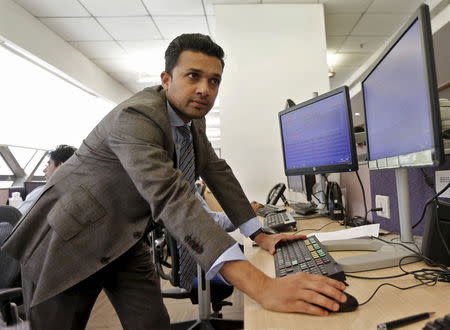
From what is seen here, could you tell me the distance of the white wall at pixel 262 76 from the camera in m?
2.79

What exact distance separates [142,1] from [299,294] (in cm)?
318

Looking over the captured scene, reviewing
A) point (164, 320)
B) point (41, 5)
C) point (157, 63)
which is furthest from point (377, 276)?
point (157, 63)

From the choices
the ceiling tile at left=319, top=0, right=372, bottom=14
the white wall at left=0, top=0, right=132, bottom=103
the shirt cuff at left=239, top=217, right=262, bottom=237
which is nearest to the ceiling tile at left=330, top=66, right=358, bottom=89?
the ceiling tile at left=319, top=0, right=372, bottom=14

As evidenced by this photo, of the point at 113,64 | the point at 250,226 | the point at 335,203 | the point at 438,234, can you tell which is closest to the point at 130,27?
the point at 113,64

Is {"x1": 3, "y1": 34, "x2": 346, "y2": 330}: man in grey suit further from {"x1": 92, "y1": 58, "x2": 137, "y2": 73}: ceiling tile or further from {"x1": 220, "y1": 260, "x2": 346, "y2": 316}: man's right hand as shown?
{"x1": 92, "y1": 58, "x2": 137, "y2": 73}: ceiling tile

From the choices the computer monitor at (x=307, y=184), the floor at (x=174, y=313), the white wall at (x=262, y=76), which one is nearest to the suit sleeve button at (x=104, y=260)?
the computer monitor at (x=307, y=184)

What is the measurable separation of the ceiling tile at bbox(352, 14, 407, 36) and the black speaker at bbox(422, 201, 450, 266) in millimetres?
3494

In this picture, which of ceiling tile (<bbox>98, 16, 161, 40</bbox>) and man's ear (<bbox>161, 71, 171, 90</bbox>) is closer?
man's ear (<bbox>161, 71, 171, 90</bbox>)

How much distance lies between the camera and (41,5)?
3.05 meters

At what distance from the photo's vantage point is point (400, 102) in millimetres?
695

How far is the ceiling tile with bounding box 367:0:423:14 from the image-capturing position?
324cm

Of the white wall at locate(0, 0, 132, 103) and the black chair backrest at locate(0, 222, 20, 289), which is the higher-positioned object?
the white wall at locate(0, 0, 132, 103)

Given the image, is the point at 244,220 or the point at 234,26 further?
the point at 234,26

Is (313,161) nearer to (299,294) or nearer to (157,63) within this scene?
(299,294)
